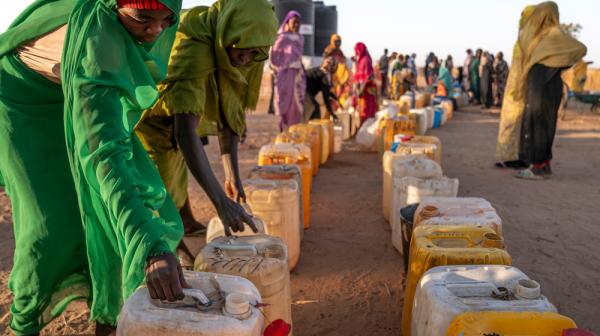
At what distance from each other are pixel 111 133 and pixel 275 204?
1.62 metres

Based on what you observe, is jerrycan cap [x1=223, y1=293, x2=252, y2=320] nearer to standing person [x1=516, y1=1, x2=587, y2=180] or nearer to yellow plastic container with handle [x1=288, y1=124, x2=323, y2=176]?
yellow plastic container with handle [x1=288, y1=124, x2=323, y2=176]

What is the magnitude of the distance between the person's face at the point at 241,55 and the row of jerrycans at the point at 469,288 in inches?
44.3

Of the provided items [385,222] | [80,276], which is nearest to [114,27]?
[80,276]

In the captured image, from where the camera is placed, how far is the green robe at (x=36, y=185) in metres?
1.73

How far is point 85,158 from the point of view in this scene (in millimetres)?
1407

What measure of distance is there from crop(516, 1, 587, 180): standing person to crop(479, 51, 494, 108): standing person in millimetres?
8989

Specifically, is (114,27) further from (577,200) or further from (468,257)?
(577,200)

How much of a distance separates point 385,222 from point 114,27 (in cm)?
322

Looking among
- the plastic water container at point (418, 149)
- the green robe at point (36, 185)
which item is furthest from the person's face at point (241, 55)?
the plastic water container at point (418, 149)

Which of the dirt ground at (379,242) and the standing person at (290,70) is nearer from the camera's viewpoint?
the dirt ground at (379,242)

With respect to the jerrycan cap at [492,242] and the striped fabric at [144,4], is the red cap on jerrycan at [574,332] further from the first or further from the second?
the striped fabric at [144,4]

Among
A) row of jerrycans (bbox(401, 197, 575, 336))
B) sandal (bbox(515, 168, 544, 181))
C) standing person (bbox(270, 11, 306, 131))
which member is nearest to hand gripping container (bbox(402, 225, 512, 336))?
row of jerrycans (bbox(401, 197, 575, 336))

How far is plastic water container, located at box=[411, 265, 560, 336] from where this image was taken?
5.14 feet

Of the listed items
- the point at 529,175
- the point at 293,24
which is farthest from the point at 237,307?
the point at 293,24
